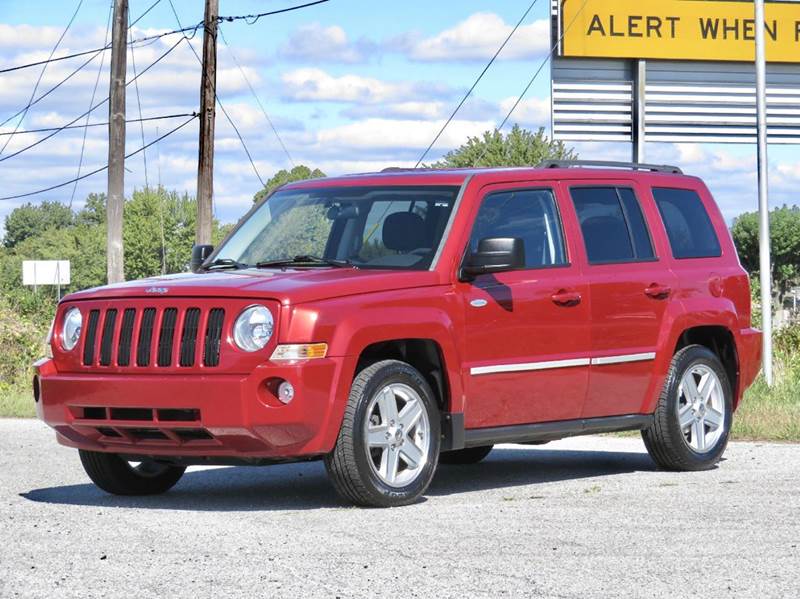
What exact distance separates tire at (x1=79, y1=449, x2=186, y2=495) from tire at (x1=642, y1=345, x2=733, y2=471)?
3.29 m

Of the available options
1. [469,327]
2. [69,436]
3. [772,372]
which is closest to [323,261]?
[469,327]

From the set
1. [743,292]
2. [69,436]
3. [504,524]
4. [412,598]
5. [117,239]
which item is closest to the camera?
[412,598]

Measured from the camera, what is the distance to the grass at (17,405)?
62.8 ft

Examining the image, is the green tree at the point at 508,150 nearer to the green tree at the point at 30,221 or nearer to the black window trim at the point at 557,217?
the black window trim at the point at 557,217

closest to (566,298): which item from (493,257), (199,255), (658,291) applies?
(493,257)

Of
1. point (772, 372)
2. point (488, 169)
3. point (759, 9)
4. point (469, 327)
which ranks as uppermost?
point (759, 9)

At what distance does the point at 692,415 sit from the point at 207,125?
736 inches

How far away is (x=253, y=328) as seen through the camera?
886 cm

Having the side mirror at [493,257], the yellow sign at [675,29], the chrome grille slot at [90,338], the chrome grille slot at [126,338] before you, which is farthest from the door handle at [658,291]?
the yellow sign at [675,29]

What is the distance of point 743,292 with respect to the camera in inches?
473

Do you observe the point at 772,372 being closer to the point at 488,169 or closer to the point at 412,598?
the point at 488,169

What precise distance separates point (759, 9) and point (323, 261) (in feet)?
37.2

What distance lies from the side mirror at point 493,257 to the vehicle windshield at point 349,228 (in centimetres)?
24

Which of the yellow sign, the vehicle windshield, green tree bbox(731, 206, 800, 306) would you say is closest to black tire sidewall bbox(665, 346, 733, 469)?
the vehicle windshield
